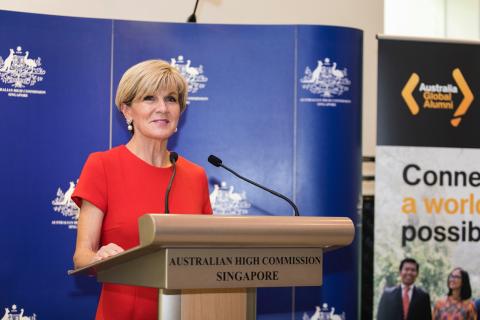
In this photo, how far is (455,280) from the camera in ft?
15.0

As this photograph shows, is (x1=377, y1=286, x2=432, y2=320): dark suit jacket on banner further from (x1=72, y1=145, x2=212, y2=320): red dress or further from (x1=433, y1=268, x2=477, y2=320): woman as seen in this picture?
(x1=72, y1=145, x2=212, y2=320): red dress

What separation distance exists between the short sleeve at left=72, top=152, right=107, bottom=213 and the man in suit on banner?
252 cm

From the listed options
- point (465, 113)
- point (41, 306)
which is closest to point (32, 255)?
point (41, 306)

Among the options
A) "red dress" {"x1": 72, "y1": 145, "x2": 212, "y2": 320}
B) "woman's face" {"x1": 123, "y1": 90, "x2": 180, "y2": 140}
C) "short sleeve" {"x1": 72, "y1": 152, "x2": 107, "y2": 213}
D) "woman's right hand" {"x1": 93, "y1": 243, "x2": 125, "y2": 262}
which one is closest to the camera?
"woman's right hand" {"x1": 93, "y1": 243, "x2": 125, "y2": 262}

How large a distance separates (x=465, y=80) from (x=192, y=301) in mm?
3265

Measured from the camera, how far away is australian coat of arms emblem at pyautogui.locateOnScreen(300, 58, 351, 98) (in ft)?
13.6

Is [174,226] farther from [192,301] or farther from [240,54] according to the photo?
[240,54]

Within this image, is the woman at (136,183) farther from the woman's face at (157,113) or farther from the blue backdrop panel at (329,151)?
the blue backdrop panel at (329,151)

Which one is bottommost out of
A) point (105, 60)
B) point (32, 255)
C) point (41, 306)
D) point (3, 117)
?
point (41, 306)

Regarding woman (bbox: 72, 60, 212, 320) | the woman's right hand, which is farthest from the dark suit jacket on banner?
the woman's right hand

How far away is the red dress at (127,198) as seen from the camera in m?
2.31

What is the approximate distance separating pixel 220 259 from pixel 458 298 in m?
3.11

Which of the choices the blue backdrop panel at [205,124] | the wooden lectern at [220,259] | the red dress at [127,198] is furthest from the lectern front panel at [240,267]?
the blue backdrop panel at [205,124]

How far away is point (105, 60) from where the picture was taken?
3.98 meters
